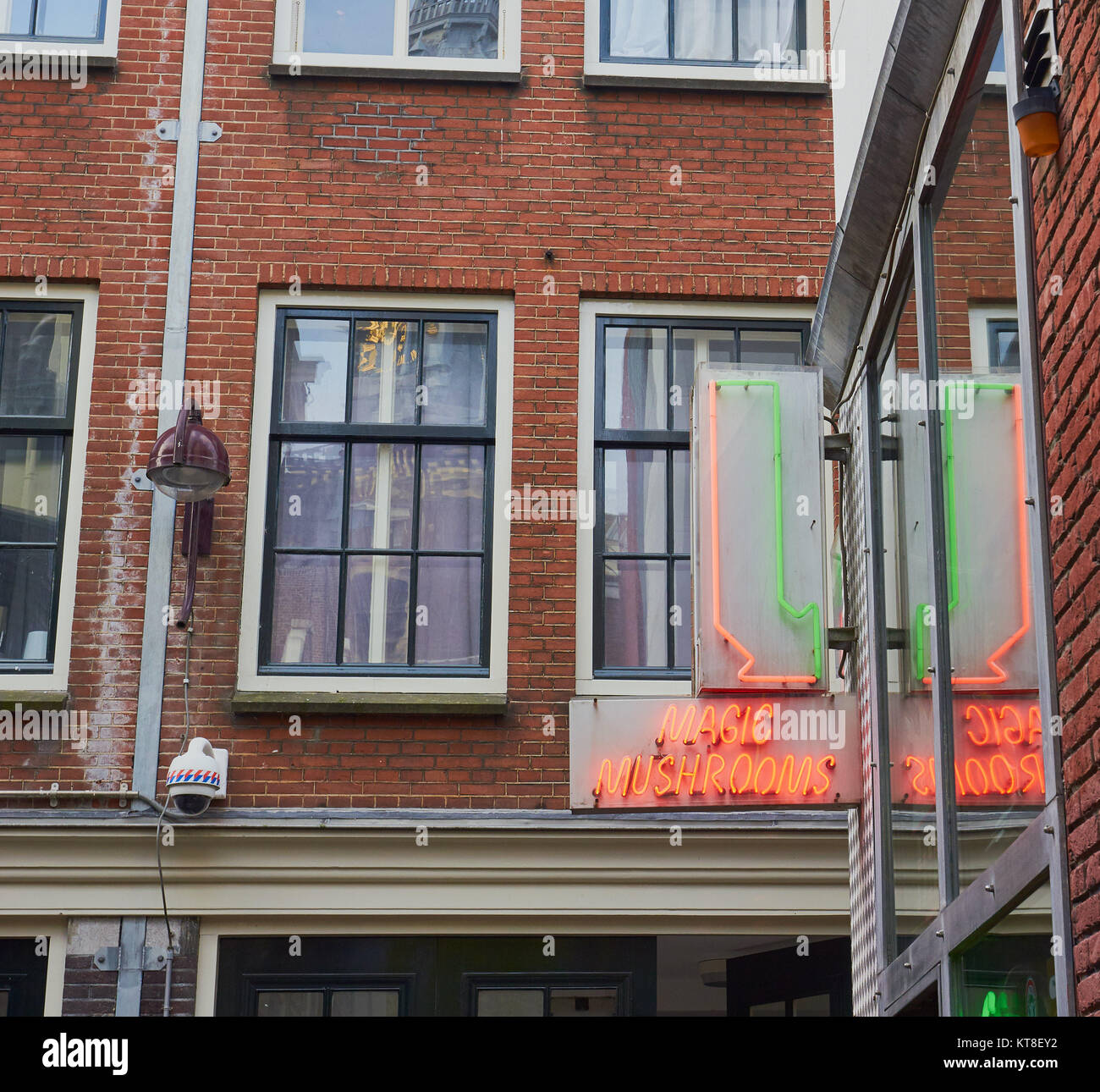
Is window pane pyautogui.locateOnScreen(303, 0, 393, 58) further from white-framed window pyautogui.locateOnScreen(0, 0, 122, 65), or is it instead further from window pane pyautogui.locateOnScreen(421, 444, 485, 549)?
window pane pyautogui.locateOnScreen(421, 444, 485, 549)

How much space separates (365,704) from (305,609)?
0.71 metres

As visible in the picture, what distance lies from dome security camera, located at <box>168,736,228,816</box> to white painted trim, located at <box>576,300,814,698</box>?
6.38 ft

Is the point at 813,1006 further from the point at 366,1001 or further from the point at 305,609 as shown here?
the point at 305,609

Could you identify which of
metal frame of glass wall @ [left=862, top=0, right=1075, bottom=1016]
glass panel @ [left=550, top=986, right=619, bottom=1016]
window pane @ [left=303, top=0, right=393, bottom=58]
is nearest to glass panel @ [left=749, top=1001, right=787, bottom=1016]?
glass panel @ [left=550, top=986, right=619, bottom=1016]

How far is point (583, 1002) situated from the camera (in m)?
8.62

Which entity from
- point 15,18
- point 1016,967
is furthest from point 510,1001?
point 15,18

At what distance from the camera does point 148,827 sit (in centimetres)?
844

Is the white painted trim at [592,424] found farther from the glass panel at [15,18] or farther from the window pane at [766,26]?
the glass panel at [15,18]

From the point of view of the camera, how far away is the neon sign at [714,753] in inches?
236

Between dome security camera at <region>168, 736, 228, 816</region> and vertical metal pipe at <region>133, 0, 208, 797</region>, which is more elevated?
vertical metal pipe at <region>133, 0, 208, 797</region>

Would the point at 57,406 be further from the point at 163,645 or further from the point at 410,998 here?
the point at 410,998

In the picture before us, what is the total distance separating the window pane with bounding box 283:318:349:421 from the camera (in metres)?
9.24

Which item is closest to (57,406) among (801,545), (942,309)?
(801,545)
